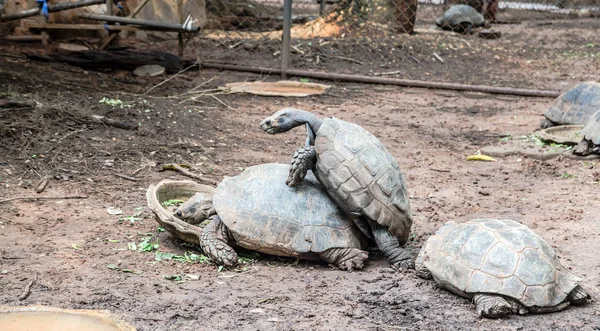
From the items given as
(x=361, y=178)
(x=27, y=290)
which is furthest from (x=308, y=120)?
(x=27, y=290)

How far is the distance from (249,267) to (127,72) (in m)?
6.03

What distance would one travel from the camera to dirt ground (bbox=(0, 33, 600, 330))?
3.34m

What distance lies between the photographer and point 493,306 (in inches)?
128

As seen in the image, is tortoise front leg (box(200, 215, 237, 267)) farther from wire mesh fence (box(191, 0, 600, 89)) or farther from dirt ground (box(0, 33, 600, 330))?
wire mesh fence (box(191, 0, 600, 89))

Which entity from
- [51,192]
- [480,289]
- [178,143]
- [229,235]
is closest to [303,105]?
[178,143]

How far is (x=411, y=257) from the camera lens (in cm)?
394

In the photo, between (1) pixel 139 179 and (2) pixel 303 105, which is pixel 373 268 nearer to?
(1) pixel 139 179

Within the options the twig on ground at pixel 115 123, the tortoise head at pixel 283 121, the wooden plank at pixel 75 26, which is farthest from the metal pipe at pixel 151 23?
the tortoise head at pixel 283 121

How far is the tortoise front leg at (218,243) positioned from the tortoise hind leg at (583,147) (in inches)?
150

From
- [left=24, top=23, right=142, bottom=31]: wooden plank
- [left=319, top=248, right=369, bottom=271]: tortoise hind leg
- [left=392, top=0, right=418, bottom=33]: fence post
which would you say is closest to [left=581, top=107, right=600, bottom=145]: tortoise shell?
[left=319, top=248, right=369, bottom=271]: tortoise hind leg

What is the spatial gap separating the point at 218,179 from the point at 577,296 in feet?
9.78

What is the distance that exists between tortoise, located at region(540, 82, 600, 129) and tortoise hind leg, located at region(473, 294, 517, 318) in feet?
14.8

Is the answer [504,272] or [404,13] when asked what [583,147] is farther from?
[404,13]

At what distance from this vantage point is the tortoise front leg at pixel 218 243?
381cm
